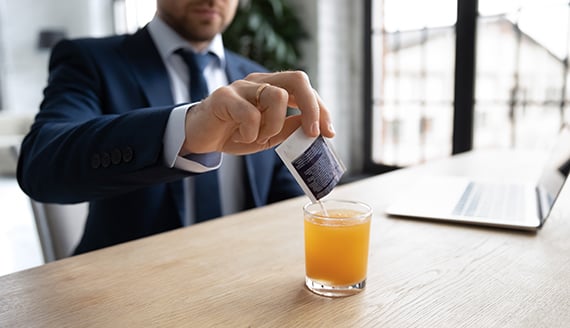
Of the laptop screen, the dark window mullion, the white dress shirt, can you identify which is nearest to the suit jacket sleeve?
the white dress shirt

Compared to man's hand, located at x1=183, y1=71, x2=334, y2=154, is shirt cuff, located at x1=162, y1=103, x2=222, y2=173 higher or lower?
lower

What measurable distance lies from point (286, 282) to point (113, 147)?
0.36 meters

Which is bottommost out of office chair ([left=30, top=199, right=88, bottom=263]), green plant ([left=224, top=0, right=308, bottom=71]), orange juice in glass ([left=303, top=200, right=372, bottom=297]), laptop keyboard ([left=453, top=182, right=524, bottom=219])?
office chair ([left=30, top=199, right=88, bottom=263])

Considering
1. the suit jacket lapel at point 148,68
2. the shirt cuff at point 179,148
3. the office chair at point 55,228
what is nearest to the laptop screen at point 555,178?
the shirt cuff at point 179,148

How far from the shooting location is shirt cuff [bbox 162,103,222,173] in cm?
73

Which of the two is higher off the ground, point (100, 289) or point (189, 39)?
point (189, 39)

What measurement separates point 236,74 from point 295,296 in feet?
3.21

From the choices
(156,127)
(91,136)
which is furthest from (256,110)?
(91,136)

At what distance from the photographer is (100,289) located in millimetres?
640

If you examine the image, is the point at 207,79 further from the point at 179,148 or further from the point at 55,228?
the point at 179,148

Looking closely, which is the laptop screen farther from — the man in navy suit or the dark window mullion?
the dark window mullion

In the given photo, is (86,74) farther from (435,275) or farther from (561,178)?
(561,178)

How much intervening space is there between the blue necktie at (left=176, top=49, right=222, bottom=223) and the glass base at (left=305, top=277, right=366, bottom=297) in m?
0.64

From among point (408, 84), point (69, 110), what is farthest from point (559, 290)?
point (408, 84)
